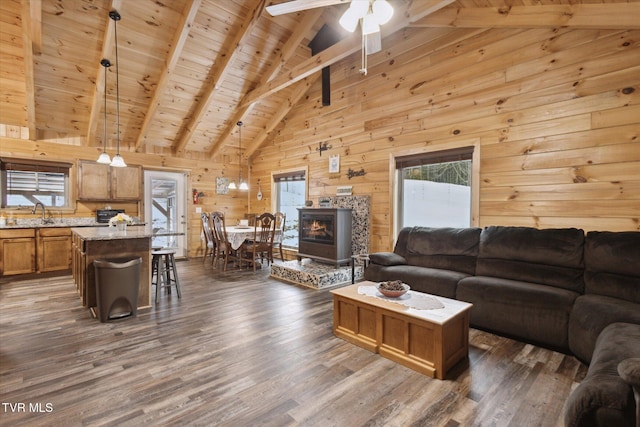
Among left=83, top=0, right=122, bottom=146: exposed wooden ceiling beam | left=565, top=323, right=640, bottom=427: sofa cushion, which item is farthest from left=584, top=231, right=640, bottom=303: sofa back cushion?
left=83, top=0, right=122, bottom=146: exposed wooden ceiling beam

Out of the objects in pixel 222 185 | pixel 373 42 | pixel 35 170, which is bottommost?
pixel 222 185

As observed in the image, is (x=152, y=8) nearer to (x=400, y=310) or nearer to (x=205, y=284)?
(x=205, y=284)

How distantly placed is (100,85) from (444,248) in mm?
5721

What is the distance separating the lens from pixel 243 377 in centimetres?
221

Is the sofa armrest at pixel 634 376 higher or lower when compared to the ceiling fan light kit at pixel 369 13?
lower

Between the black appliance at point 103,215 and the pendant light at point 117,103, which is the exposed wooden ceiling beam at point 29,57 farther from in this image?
the black appliance at point 103,215

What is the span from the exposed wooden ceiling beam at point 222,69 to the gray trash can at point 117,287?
3432 millimetres

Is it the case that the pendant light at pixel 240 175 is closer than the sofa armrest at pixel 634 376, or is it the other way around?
the sofa armrest at pixel 634 376

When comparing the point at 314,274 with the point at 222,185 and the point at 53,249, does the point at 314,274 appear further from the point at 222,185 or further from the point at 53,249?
the point at 53,249

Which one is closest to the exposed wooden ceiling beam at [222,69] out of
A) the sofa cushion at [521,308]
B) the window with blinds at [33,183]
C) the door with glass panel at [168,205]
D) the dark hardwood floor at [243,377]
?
the door with glass panel at [168,205]

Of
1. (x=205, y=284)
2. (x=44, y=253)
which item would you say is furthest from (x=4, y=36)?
(x=205, y=284)

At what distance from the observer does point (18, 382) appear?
82.9 inches

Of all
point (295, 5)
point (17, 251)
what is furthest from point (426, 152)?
point (17, 251)

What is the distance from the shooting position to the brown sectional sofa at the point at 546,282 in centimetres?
224
